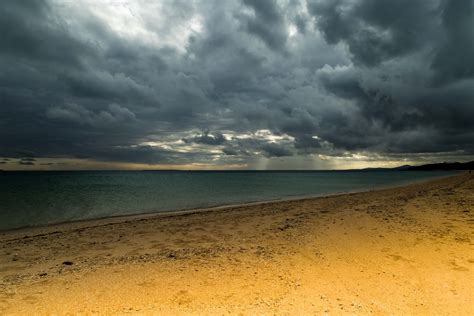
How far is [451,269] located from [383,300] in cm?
280

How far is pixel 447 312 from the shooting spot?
5113mm

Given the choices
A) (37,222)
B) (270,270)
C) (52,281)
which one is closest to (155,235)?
Result: (52,281)

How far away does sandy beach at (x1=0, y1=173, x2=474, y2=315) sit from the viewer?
18.7 ft

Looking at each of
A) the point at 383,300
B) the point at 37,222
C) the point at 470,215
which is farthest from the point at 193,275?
the point at 37,222

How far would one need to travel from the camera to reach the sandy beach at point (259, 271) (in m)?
5.69

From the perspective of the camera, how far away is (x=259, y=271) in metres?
7.50

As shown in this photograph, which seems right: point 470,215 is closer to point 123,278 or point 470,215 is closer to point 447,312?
point 447,312

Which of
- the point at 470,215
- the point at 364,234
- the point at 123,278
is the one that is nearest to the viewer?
the point at 123,278

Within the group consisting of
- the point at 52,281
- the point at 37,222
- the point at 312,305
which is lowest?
the point at 37,222

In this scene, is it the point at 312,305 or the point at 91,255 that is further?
the point at 91,255

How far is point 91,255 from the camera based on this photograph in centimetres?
1047

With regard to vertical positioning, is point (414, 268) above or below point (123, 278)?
above

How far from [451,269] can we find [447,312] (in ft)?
7.99

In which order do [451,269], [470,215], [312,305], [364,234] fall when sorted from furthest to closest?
[470,215], [364,234], [451,269], [312,305]
